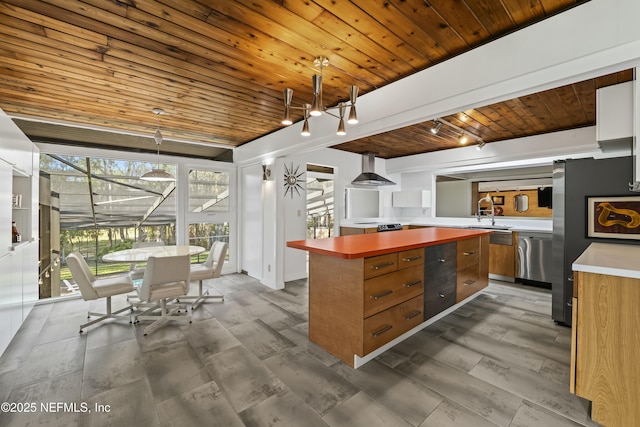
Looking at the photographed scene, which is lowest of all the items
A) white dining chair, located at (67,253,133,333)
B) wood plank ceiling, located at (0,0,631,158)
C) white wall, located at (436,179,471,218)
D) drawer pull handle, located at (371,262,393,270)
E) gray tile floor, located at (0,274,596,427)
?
gray tile floor, located at (0,274,596,427)

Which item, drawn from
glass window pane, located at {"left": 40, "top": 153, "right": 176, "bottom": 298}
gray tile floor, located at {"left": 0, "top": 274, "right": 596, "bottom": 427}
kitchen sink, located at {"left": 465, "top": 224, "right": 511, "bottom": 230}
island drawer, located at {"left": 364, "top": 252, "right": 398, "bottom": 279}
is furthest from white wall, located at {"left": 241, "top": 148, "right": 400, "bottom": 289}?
kitchen sink, located at {"left": 465, "top": 224, "right": 511, "bottom": 230}

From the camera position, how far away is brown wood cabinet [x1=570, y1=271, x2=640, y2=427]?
149 cm

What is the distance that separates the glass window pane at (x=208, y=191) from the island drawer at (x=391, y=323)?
394 cm

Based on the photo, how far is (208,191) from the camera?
517 cm

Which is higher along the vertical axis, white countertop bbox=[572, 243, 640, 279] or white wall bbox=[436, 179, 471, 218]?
white wall bbox=[436, 179, 471, 218]

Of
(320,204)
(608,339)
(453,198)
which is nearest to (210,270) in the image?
(320,204)

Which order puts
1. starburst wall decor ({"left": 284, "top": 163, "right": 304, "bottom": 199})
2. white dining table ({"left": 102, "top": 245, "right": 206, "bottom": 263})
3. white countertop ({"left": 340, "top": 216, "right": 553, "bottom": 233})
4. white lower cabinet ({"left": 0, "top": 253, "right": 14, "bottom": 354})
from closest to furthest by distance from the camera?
white lower cabinet ({"left": 0, "top": 253, "right": 14, "bottom": 354})
white dining table ({"left": 102, "top": 245, "right": 206, "bottom": 263})
starburst wall decor ({"left": 284, "top": 163, "right": 304, "bottom": 199})
white countertop ({"left": 340, "top": 216, "right": 553, "bottom": 233})

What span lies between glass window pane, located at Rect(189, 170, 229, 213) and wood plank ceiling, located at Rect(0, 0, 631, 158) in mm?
1464

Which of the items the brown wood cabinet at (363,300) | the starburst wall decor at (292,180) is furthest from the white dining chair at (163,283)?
the starburst wall decor at (292,180)

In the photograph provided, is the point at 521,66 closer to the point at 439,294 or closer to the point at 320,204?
the point at 439,294

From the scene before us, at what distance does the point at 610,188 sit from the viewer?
262 centimetres

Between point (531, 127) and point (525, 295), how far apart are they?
94.0 inches

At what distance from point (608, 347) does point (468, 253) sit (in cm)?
182

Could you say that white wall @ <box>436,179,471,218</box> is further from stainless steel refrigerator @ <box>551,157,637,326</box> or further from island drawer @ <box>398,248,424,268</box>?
island drawer @ <box>398,248,424,268</box>
